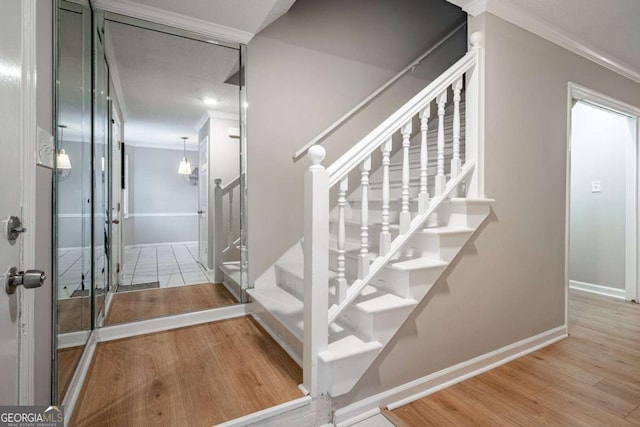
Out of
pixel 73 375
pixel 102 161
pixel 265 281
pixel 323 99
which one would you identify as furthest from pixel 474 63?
pixel 73 375

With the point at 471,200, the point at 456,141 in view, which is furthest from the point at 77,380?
the point at 456,141

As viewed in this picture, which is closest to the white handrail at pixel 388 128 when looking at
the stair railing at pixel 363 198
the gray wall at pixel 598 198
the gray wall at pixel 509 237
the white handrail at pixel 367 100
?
the stair railing at pixel 363 198

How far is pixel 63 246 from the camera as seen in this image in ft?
4.18

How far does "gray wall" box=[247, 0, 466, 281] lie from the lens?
2.38 meters

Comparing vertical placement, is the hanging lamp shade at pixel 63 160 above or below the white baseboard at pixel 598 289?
above

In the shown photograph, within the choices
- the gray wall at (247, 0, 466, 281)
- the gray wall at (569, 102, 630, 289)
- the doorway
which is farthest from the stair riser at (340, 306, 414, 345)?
the gray wall at (569, 102, 630, 289)

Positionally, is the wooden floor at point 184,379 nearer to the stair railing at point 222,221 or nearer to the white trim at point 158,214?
the stair railing at point 222,221

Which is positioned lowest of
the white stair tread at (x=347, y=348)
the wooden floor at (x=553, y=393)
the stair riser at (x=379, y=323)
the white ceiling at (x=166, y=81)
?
the wooden floor at (x=553, y=393)

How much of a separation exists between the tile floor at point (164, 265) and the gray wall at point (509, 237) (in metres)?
1.67

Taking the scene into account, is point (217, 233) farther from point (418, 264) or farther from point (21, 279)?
point (21, 279)

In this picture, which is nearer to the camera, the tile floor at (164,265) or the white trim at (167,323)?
the white trim at (167,323)

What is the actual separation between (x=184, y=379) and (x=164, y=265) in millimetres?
1223

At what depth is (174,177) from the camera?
252 cm

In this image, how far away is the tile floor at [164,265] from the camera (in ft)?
7.98
